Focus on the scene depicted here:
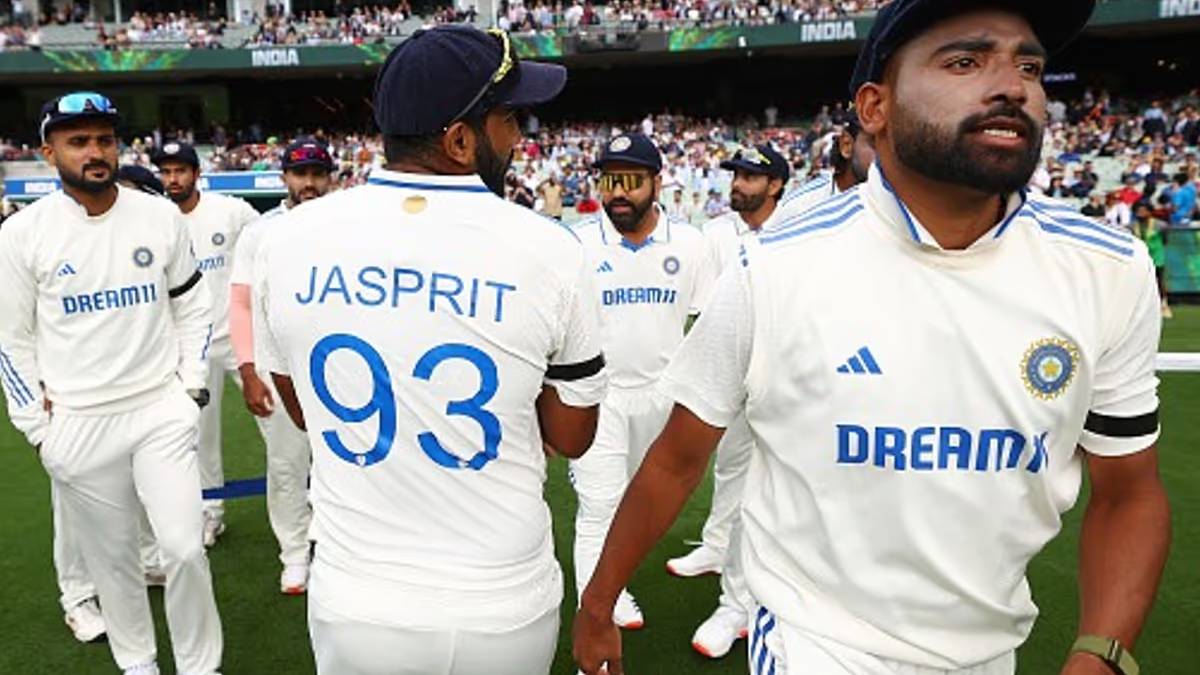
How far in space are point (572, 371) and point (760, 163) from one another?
3.29 metres

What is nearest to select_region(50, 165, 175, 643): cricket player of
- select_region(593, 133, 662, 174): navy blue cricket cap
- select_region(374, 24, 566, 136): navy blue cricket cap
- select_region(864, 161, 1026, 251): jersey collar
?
select_region(593, 133, 662, 174): navy blue cricket cap

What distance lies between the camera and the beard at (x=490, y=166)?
7.73 ft

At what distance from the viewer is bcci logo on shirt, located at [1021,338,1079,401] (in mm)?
1875

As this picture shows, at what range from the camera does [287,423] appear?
5.37 metres

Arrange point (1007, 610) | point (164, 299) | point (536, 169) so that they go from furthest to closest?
point (536, 169) < point (164, 299) < point (1007, 610)

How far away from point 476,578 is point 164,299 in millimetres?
2691

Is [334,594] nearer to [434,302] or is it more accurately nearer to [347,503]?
[347,503]

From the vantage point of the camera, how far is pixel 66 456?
3.92 m

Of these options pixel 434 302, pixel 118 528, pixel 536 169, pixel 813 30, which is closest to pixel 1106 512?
pixel 434 302

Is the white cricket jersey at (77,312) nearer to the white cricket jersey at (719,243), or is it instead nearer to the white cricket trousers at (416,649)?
the white cricket trousers at (416,649)

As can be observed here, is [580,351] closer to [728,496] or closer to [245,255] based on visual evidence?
[728,496]

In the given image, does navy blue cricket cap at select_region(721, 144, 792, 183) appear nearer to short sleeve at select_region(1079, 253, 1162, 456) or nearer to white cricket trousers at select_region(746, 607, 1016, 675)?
short sleeve at select_region(1079, 253, 1162, 456)

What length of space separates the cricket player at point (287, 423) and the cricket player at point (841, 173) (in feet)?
8.34

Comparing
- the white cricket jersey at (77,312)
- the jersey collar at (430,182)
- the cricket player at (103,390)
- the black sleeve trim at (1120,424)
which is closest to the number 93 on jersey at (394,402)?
Answer: the jersey collar at (430,182)
